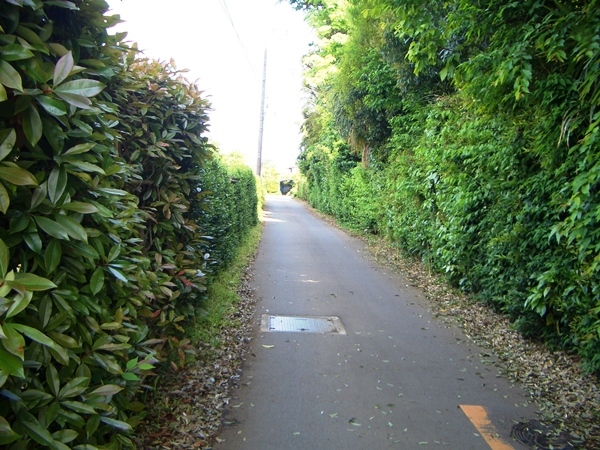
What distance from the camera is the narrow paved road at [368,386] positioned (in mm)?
4191

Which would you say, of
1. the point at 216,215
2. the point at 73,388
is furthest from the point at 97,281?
the point at 216,215

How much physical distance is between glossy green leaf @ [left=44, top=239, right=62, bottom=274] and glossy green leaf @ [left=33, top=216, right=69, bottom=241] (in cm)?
9

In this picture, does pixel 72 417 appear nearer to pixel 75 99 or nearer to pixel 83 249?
pixel 83 249

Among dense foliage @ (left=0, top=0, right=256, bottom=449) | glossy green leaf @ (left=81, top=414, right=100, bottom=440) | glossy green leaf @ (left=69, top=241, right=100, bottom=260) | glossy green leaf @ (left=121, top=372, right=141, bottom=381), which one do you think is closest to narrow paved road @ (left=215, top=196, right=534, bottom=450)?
glossy green leaf @ (left=121, top=372, right=141, bottom=381)

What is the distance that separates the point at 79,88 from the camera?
1987 mm

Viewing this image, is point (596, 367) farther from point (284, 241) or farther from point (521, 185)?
point (284, 241)

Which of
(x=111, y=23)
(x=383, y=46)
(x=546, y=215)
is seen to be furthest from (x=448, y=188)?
(x=111, y=23)

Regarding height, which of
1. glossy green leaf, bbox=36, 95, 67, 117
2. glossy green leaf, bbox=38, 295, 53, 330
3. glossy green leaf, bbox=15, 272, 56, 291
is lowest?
glossy green leaf, bbox=38, 295, 53, 330

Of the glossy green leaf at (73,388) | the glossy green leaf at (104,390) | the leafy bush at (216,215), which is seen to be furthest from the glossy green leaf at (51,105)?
the leafy bush at (216,215)

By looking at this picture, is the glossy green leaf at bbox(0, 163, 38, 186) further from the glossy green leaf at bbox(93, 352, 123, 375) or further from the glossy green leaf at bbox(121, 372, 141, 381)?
the glossy green leaf at bbox(121, 372, 141, 381)

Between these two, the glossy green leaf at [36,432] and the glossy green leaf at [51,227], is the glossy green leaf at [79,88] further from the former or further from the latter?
the glossy green leaf at [36,432]

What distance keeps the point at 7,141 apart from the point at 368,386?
14.2 ft

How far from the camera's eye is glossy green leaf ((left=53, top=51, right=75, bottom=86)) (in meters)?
1.94

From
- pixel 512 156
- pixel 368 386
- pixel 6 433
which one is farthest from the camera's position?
pixel 512 156
